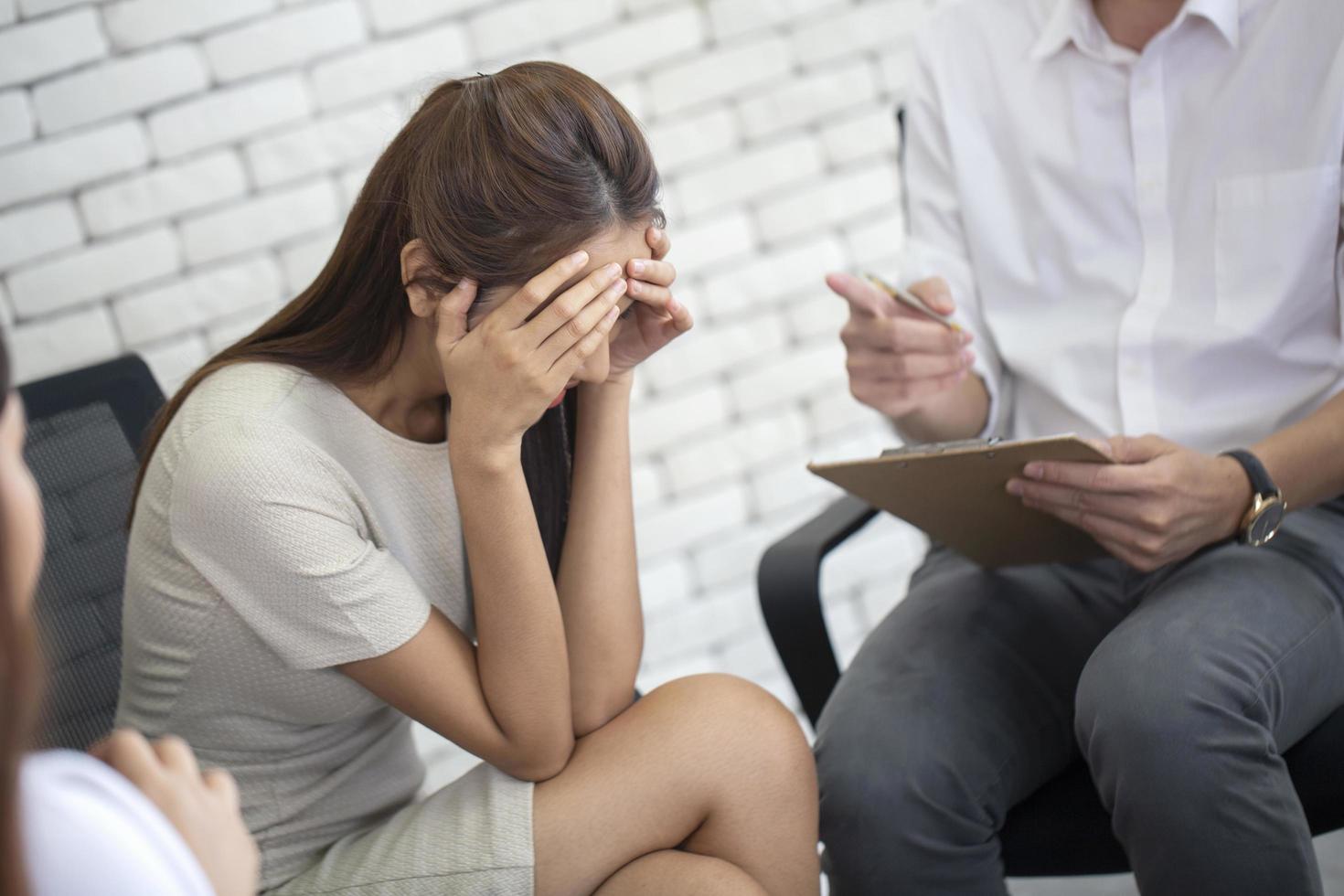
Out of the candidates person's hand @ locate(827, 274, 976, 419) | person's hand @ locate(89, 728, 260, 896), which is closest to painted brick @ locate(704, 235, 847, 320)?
person's hand @ locate(827, 274, 976, 419)

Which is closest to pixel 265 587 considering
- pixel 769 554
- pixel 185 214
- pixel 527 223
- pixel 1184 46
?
pixel 527 223

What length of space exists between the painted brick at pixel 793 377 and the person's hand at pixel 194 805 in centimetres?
150

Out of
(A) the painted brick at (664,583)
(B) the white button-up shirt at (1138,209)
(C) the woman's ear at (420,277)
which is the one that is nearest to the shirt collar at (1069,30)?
(B) the white button-up shirt at (1138,209)

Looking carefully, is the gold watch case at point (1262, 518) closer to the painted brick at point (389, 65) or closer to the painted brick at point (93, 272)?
the painted brick at point (389, 65)

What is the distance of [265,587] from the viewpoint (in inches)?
42.2

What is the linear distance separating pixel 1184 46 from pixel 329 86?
1.18m

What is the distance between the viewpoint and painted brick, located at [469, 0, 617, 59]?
6.31 ft

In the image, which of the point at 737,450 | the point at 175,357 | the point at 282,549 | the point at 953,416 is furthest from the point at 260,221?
the point at 953,416

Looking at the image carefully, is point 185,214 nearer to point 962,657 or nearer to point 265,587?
point 265,587

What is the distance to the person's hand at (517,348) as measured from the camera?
1066 millimetres

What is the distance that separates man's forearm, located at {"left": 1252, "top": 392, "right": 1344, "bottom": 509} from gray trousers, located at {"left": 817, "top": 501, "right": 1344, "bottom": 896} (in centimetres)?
6

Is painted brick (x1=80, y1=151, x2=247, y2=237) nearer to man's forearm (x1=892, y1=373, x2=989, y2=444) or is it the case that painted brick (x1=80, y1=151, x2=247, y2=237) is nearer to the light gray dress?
the light gray dress

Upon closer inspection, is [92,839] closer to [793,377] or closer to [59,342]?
[59,342]

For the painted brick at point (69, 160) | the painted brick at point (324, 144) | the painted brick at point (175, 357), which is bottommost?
the painted brick at point (175, 357)
